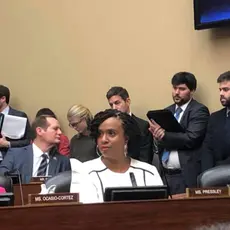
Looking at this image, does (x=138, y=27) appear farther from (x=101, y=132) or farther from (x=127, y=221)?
(x=127, y=221)

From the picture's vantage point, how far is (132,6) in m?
6.64

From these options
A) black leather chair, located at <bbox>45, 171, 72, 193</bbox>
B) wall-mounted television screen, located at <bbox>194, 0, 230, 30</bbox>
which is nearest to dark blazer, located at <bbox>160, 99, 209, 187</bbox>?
wall-mounted television screen, located at <bbox>194, 0, 230, 30</bbox>

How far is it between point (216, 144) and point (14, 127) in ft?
7.21

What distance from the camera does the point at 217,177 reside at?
3.68 metres

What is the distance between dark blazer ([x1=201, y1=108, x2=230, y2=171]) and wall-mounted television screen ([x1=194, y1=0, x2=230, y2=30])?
1046 mm

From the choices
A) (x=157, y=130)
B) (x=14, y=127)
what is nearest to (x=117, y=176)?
(x=157, y=130)

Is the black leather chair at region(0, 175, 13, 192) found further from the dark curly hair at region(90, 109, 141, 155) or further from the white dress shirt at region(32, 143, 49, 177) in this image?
the white dress shirt at region(32, 143, 49, 177)

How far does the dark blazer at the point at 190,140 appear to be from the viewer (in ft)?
16.8

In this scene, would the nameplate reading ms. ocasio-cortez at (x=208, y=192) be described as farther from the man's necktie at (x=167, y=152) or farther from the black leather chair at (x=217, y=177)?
the man's necktie at (x=167, y=152)

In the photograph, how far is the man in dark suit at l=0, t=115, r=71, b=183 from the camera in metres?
5.11

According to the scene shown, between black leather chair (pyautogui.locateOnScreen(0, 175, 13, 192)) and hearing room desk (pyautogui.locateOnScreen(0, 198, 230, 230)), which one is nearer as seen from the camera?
hearing room desk (pyautogui.locateOnScreen(0, 198, 230, 230))

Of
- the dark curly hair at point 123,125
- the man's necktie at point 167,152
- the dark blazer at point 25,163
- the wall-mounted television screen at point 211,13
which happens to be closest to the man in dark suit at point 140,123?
the man's necktie at point 167,152

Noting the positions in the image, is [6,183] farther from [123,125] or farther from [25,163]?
[25,163]

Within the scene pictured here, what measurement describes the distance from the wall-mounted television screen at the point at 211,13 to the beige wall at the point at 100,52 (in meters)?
0.19
